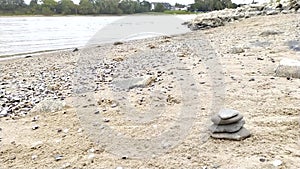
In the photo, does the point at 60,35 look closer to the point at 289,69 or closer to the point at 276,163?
the point at 289,69

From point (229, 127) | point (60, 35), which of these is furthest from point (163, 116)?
point (60, 35)

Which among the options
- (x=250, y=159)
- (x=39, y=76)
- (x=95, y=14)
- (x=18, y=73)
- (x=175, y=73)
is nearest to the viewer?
(x=250, y=159)

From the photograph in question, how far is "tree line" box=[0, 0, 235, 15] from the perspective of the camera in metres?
57.9

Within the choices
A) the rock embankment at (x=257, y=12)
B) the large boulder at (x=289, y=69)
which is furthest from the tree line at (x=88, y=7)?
the large boulder at (x=289, y=69)

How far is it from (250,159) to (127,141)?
1112 mm

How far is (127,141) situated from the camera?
306 centimetres

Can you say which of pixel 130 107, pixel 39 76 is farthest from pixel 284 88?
pixel 39 76

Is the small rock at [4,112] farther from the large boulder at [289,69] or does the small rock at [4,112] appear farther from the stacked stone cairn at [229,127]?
the large boulder at [289,69]

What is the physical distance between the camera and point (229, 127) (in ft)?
9.62

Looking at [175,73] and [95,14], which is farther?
[95,14]

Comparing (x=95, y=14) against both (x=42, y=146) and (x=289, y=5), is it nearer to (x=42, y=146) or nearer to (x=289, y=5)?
(x=289, y=5)

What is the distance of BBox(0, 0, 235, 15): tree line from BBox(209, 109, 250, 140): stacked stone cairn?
53.6 meters

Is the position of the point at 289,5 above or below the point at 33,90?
above

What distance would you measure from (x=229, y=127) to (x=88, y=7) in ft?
221
